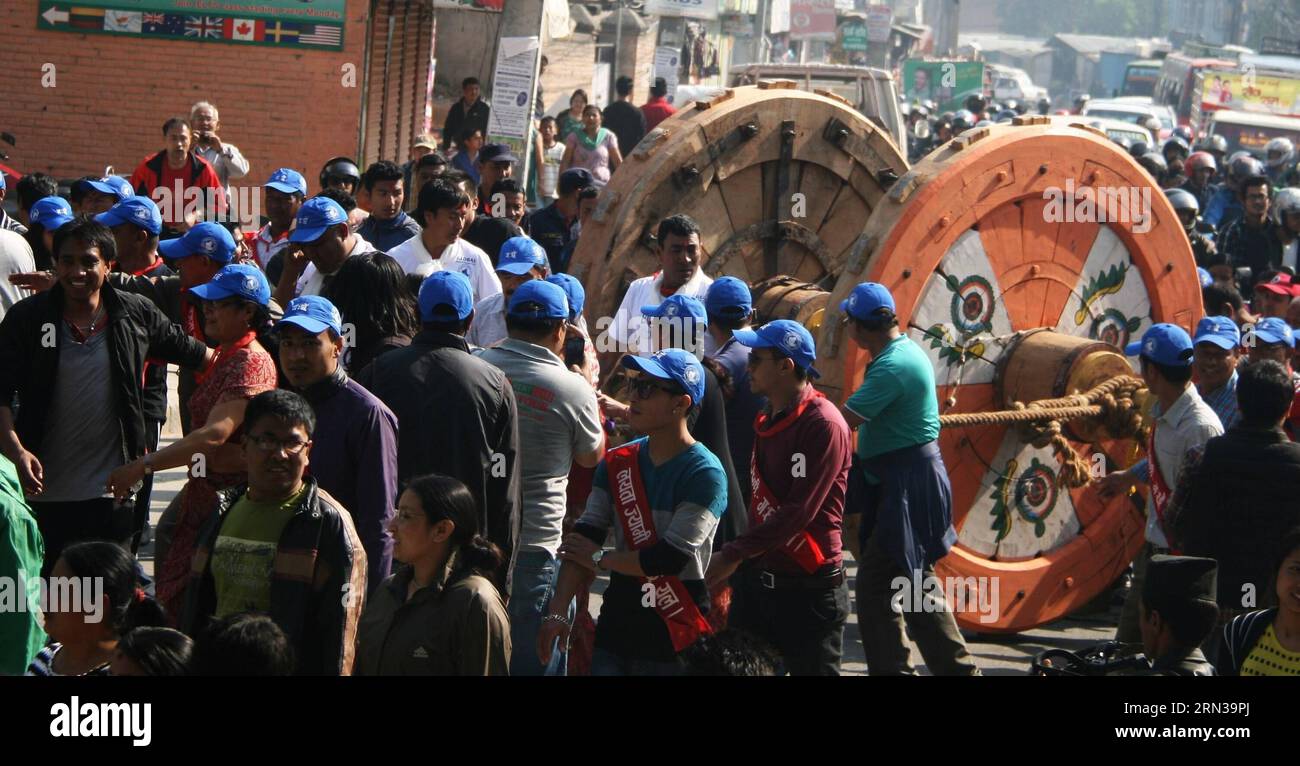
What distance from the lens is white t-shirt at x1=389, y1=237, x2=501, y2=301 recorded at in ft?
25.8

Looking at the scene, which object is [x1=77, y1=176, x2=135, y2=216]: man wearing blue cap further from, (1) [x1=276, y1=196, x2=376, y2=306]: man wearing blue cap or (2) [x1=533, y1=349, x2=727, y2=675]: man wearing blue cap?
(2) [x1=533, y1=349, x2=727, y2=675]: man wearing blue cap

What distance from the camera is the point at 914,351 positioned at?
21.7 ft

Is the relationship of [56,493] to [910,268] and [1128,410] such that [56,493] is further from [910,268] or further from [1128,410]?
[1128,410]

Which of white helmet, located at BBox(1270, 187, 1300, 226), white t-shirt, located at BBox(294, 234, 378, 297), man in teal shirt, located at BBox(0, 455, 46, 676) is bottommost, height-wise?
man in teal shirt, located at BBox(0, 455, 46, 676)

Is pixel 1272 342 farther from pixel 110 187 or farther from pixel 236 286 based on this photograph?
pixel 110 187

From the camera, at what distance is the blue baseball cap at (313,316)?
531 centimetres

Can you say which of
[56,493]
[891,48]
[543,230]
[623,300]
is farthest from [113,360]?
[891,48]

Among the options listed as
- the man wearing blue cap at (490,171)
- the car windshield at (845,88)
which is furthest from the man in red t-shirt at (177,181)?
the car windshield at (845,88)

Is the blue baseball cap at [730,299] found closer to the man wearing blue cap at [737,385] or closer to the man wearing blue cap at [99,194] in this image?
the man wearing blue cap at [737,385]

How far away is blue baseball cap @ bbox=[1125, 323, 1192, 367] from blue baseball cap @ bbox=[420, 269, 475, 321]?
3014mm

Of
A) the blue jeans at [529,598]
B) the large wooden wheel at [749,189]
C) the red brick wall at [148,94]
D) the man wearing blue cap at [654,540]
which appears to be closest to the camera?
the man wearing blue cap at [654,540]

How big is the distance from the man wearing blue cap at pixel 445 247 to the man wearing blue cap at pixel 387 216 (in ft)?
1.45

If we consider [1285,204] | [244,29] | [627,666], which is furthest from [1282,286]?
[244,29]

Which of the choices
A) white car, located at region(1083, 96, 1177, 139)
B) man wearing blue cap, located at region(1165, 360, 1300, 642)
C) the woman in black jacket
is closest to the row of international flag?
man wearing blue cap, located at region(1165, 360, 1300, 642)
